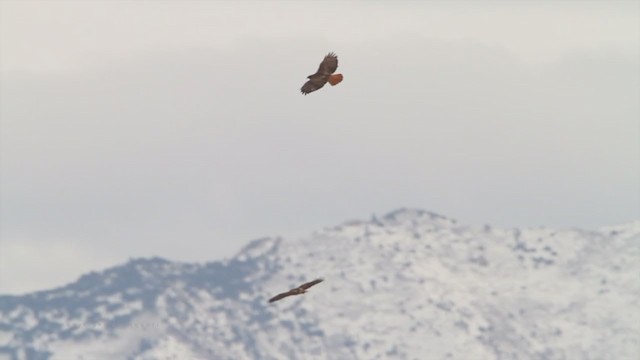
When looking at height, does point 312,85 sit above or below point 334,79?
above

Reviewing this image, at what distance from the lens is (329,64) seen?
99.8 m

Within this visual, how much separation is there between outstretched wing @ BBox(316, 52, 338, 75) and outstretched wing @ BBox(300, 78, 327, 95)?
592 millimetres

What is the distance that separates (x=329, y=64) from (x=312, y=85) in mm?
2033

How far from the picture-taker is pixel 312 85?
98250 millimetres

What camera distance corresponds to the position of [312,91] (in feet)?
319

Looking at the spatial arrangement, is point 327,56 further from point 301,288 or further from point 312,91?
point 301,288

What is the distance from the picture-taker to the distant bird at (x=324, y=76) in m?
97.9

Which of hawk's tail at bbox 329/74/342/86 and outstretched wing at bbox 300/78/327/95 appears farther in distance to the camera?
outstretched wing at bbox 300/78/327/95

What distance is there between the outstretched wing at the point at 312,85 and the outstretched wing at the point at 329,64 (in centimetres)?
59

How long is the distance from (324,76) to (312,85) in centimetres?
139

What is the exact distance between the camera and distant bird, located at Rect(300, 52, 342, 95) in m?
97.9

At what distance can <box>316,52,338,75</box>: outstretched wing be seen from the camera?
326 feet

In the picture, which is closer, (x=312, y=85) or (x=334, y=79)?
(x=334, y=79)

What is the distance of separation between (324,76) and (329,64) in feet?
2.37
